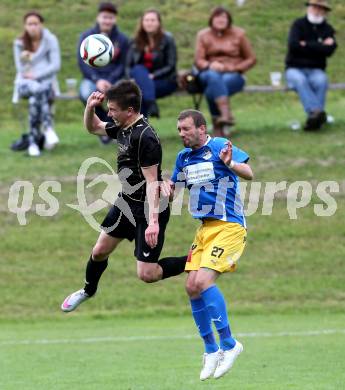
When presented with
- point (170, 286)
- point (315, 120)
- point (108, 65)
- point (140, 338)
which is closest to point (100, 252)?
point (140, 338)

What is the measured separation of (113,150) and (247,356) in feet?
21.3

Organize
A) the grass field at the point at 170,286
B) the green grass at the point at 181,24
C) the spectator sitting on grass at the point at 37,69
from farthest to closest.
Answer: the green grass at the point at 181,24 → the spectator sitting on grass at the point at 37,69 → the grass field at the point at 170,286

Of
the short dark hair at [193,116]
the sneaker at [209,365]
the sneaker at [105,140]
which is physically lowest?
the sneaker at [105,140]

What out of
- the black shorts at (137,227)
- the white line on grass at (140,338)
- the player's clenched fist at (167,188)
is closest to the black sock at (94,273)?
the black shorts at (137,227)

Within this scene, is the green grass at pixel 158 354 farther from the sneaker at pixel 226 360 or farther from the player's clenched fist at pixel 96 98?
the player's clenched fist at pixel 96 98

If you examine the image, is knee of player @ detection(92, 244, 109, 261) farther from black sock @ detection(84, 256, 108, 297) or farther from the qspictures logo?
the qspictures logo

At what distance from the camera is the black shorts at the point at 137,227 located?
9.29m

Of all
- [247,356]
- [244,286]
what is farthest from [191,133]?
[244,286]

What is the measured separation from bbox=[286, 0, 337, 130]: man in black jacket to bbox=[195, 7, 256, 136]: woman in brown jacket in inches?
25.0

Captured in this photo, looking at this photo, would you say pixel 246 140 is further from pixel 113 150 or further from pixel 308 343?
pixel 308 343

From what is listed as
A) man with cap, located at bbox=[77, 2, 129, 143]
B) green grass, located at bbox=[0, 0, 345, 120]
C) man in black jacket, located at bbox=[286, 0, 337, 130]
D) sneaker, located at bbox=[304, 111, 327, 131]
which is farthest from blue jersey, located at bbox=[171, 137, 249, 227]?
green grass, located at bbox=[0, 0, 345, 120]

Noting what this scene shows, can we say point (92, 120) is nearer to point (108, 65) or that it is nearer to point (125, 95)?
point (125, 95)

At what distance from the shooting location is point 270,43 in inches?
838

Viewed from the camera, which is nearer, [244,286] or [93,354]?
[93,354]
